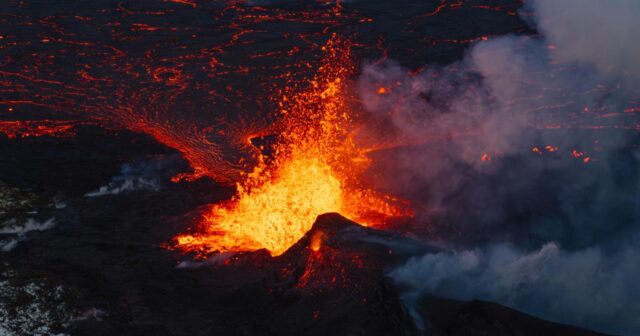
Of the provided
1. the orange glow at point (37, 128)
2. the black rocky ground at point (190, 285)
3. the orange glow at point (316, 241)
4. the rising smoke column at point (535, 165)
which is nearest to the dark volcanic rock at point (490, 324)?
the black rocky ground at point (190, 285)

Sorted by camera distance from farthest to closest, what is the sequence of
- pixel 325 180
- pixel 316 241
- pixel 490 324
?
pixel 325 180, pixel 316 241, pixel 490 324

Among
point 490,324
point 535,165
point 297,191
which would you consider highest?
point 490,324

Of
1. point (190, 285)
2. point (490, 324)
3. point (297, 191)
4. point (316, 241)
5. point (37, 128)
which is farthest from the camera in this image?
point (37, 128)

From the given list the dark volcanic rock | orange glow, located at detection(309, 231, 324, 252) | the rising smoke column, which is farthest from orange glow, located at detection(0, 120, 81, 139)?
the dark volcanic rock

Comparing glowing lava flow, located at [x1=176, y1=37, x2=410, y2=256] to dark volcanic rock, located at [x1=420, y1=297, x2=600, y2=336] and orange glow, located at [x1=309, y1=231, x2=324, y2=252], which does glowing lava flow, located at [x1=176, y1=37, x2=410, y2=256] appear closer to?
orange glow, located at [x1=309, y1=231, x2=324, y2=252]

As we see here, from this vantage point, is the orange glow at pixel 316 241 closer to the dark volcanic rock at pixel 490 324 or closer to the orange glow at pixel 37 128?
the dark volcanic rock at pixel 490 324

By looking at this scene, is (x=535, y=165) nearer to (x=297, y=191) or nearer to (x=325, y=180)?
(x=325, y=180)

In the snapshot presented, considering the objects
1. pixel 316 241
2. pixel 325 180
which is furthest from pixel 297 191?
pixel 316 241
